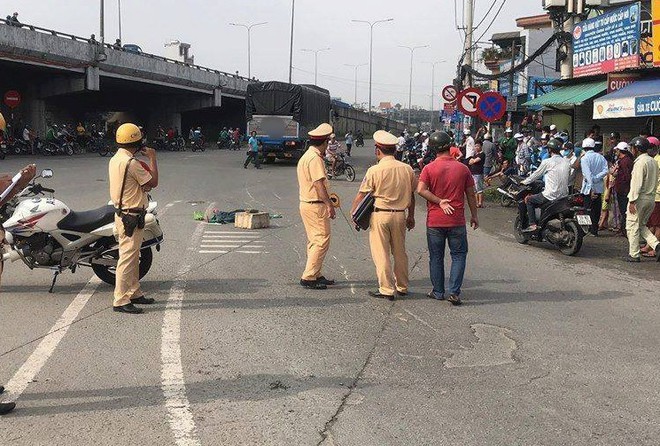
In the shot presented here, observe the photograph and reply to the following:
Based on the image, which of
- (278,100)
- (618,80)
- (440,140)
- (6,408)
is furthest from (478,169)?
(278,100)

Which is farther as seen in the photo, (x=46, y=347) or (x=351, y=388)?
(x=46, y=347)

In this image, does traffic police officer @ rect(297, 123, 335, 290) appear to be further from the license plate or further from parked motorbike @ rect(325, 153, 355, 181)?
parked motorbike @ rect(325, 153, 355, 181)

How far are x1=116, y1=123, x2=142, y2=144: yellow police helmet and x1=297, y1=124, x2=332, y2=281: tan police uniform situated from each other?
1.86 metres

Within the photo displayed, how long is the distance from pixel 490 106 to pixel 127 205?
11.5 meters

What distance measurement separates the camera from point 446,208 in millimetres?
6926

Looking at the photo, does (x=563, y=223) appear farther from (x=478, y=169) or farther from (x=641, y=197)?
(x=478, y=169)

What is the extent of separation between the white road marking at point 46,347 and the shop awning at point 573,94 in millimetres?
13895

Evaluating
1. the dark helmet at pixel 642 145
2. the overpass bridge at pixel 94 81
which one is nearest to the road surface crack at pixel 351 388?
the dark helmet at pixel 642 145

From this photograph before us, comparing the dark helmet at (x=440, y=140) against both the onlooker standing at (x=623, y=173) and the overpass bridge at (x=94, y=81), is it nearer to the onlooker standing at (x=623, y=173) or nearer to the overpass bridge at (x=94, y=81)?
the onlooker standing at (x=623, y=173)

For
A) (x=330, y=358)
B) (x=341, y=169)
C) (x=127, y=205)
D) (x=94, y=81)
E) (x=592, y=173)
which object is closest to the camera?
(x=330, y=358)

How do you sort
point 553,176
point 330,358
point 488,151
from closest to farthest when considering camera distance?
point 330,358 < point 553,176 < point 488,151

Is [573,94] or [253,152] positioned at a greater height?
[573,94]

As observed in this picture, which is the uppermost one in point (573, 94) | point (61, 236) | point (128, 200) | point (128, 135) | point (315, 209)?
point (573, 94)

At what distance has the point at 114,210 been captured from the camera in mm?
7074
